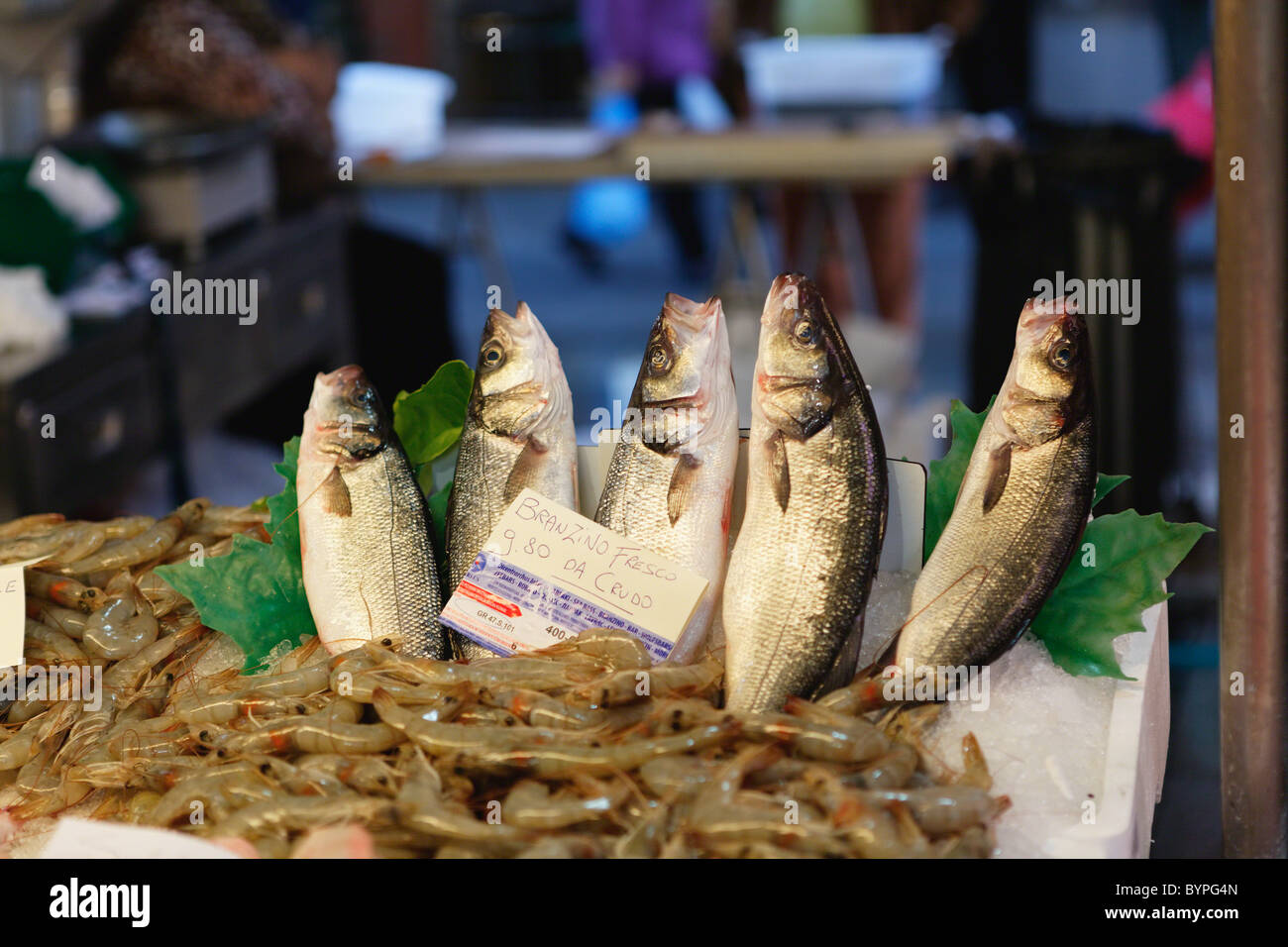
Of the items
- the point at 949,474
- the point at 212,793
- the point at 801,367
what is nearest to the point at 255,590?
the point at 212,793

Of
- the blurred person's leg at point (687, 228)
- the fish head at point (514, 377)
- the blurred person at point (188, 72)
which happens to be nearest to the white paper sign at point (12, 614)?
the fish head at point (514, 377)

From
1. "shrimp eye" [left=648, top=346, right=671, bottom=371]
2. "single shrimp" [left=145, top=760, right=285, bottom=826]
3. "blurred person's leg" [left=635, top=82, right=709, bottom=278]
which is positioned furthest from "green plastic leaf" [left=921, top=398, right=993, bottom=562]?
"blurred person's leg" [left=635, top=82, right=709, bottom=278]

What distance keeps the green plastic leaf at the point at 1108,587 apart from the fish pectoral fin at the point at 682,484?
419 mm

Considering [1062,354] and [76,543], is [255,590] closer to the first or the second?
[76,543]

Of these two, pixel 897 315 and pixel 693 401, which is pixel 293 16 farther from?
pixel 693 401

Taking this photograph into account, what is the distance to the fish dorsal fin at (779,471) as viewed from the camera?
4.48 ft

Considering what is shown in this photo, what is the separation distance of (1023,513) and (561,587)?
514 mm

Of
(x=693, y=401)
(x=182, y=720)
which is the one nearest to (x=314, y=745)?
(x=182, y=720)

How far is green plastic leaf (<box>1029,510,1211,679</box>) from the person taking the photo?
139 centimetres

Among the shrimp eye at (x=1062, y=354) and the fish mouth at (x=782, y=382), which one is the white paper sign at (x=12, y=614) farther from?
the shrimp eye at (x=1062, y=354)

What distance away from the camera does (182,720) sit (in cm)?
136

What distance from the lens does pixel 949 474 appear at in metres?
1.58

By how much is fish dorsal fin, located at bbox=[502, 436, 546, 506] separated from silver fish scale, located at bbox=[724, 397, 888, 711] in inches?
11.2

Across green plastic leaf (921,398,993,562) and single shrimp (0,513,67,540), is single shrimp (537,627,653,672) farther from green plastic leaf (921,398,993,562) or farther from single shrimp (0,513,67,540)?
single shrimp (0,513,67,540)
